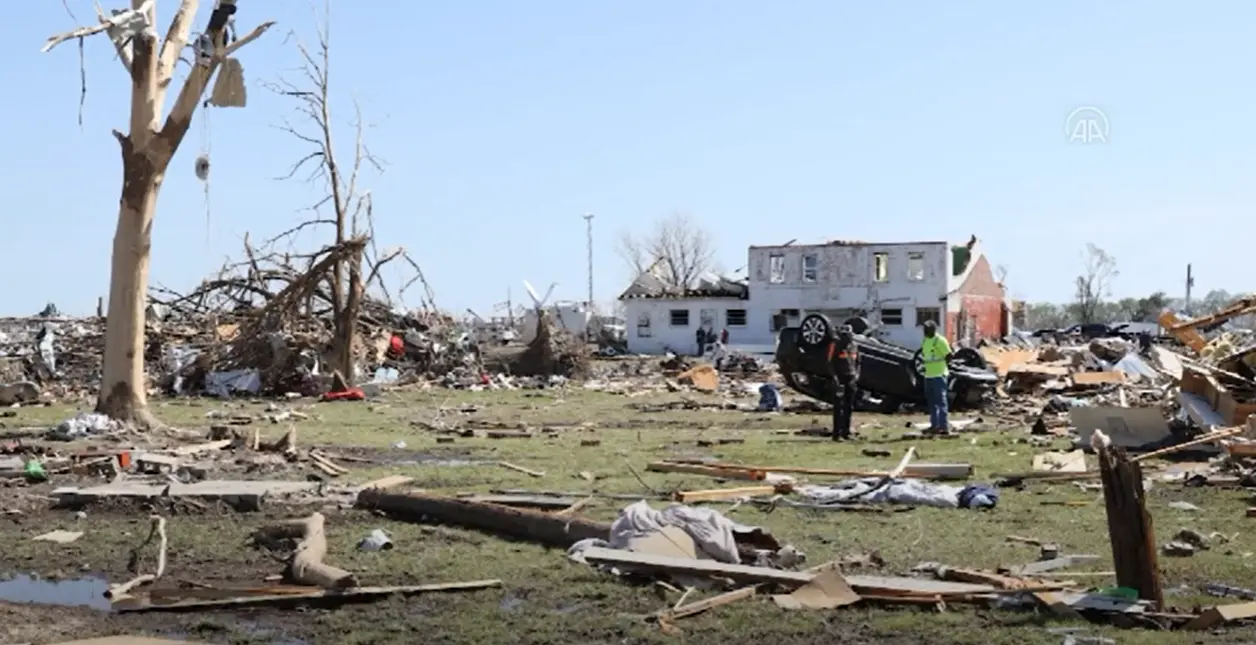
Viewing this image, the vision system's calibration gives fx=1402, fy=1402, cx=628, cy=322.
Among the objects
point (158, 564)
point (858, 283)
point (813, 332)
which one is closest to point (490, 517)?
point (158, 564)

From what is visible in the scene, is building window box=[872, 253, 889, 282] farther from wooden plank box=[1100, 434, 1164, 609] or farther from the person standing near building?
wooden plank box=[1100, 434, 1164, 609]

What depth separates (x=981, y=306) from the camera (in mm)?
65375

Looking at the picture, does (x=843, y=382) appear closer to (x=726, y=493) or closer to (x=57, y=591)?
(x=726, y=493)

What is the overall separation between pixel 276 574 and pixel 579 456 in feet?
27.5

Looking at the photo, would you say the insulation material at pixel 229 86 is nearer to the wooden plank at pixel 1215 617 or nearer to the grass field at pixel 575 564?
the grass field at pixel 575 564

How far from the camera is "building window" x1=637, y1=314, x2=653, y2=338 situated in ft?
218

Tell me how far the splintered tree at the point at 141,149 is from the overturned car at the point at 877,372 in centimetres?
1036

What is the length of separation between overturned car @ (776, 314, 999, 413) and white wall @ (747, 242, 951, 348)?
105 feet

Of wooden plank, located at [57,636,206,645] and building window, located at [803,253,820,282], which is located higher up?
building window, located at [803,253,820,282]

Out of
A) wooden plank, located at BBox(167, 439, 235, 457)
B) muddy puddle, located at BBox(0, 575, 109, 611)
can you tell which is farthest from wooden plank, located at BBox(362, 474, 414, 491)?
muddy puddle, located at BBox(0, 575, 109, 611)

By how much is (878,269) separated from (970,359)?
33453mm

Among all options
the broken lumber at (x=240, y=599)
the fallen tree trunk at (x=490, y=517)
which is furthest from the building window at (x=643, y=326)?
the broken lumber at (x=240, y=599)

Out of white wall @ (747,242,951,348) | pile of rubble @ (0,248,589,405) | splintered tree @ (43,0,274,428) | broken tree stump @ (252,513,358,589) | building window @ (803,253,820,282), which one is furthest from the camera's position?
building window @ (803,253,820,282)

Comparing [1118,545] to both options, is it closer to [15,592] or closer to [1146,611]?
[1146,611]
